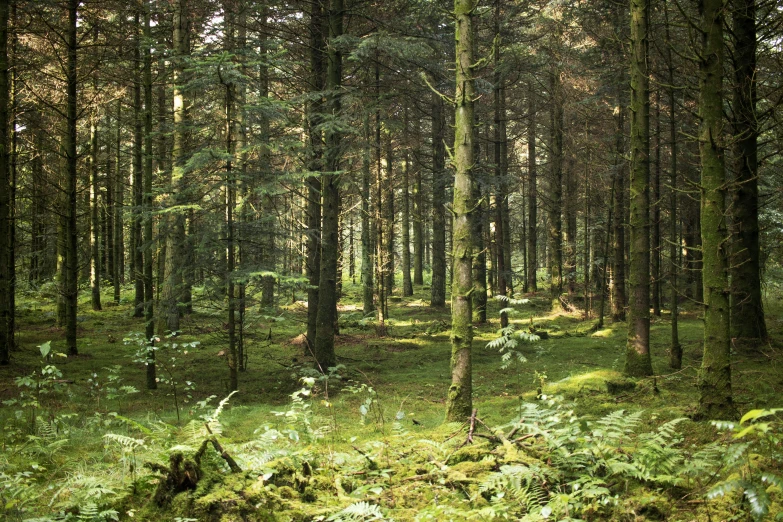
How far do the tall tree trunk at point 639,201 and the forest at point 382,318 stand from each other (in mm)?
51

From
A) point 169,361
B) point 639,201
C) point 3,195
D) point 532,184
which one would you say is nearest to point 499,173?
point 532,184

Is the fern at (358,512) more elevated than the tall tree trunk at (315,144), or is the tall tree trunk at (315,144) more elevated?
the tall tree trunk at (315,144)

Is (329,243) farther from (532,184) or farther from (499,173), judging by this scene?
(532,184)

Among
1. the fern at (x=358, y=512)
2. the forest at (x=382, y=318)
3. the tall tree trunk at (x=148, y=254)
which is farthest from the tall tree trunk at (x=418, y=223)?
the fern at (x=358, y=512)

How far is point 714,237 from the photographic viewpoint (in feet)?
17.3

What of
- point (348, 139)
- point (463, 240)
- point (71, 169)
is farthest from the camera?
point (348, 139)

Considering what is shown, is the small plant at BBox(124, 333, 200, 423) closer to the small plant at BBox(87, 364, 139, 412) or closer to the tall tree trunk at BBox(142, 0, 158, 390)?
the tall tree trunk at BBox(142, 0, 158, 390)

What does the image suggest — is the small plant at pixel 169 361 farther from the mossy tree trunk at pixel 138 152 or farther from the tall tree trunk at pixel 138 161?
the tall tree trunk at pixel 138 161

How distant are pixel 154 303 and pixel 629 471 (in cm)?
936

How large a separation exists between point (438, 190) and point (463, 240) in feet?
47.7

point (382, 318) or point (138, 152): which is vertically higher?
point (138, 152)

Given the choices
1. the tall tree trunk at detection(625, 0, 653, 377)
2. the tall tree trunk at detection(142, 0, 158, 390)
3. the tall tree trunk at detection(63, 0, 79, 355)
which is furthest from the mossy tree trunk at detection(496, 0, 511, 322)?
the tall tree trunk at detection(63, 0, 79, 355)

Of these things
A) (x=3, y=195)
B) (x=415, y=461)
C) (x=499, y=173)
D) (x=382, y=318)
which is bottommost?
(x=382, y=318)

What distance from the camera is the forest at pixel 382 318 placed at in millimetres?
3447
